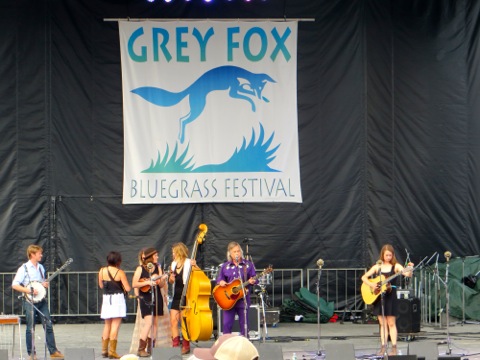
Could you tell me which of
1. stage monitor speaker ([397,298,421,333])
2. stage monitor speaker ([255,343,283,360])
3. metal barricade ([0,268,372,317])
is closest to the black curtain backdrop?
metal barricade ([0,268,372,317])

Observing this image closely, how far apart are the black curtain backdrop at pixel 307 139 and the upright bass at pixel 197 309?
4123 millimetres

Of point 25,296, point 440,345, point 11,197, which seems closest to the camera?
point 25,296

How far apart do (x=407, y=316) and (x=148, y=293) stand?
181 inches

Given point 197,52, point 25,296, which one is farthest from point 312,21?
point 25,296

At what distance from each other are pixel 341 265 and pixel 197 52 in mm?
5126

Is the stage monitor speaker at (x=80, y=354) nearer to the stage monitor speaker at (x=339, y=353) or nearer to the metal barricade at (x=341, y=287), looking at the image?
the stage monitor speaker at (x=339, y=353)

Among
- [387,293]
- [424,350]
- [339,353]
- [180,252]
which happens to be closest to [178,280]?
[180,252]

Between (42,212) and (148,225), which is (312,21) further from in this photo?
(42,212)

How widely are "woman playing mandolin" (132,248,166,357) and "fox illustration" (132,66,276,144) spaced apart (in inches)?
193

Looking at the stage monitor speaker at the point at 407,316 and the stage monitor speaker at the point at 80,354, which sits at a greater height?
the stage monitor speaker at the point at 407,316

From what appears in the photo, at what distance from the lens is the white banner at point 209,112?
20547 millimetres

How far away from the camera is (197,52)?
20.7 meters

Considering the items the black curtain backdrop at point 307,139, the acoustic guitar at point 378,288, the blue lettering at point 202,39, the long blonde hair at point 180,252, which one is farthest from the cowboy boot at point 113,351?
the blue lettering at point 202,39

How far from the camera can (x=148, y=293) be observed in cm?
1611
